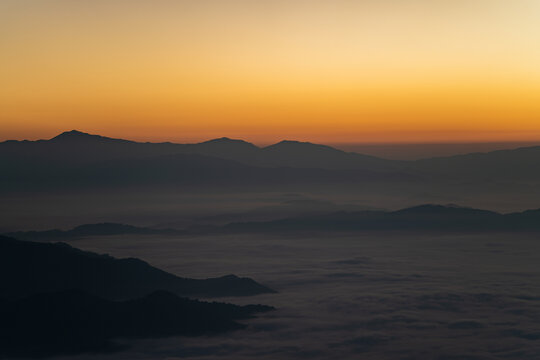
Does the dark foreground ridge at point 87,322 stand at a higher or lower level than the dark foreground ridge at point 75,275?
lower

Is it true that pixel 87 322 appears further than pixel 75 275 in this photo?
No

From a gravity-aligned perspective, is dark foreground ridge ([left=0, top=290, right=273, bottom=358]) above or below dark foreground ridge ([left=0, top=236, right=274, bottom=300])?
below

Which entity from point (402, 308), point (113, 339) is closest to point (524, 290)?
point (402, 308)

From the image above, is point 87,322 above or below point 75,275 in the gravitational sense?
below

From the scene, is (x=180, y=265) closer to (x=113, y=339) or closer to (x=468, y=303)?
(x=468, y=303)

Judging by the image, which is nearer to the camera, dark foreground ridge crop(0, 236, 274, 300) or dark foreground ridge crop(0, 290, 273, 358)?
dark foreground ridge crop(0, 290, 273, 358)
